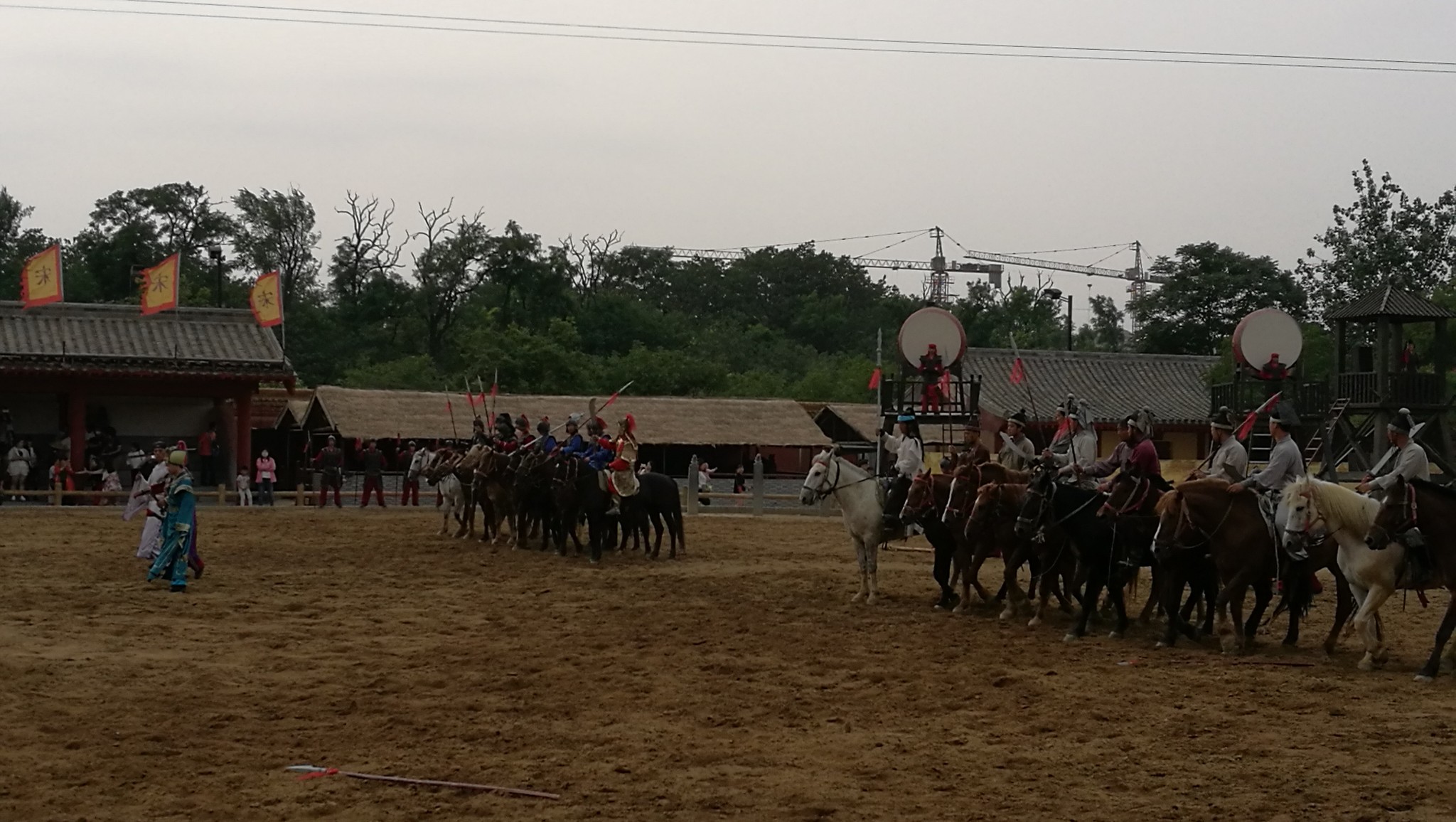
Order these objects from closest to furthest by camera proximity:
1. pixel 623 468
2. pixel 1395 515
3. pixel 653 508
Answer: pixel 1395 515 → pixel 623 468 → pixel 653 508

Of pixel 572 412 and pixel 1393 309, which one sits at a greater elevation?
pixel 1393 309

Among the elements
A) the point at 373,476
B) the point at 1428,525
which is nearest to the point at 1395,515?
the point at 1428,525

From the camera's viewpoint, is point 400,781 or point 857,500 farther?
point 857,500

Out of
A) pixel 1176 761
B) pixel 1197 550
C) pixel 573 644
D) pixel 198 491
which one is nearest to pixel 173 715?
pixel 573 644

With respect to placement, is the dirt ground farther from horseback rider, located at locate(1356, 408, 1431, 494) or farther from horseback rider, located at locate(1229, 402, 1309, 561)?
horseback rider, located at locate(1356, 408, 1431, 494)

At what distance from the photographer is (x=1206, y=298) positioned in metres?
54.5

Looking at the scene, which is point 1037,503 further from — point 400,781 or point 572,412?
point 572,412

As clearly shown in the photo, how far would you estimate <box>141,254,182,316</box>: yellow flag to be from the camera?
35.9 m

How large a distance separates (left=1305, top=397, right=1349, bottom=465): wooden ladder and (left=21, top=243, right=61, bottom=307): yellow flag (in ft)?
94.5

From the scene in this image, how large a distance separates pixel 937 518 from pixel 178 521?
29.4 feet

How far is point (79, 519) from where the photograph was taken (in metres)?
28.7

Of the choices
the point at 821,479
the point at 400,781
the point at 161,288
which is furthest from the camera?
the point at 161,288

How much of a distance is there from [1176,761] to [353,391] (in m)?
33.8

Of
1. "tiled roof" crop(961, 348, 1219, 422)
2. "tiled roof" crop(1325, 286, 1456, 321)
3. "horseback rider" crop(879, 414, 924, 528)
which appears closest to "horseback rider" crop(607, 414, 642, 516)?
"horseback rider" crop(879, 414, 924, 528)
